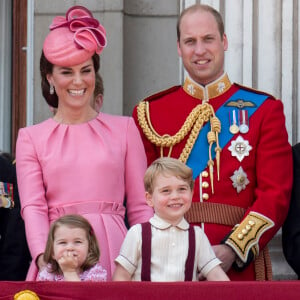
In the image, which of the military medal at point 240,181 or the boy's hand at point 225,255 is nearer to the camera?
the boy's hand at point 225,255

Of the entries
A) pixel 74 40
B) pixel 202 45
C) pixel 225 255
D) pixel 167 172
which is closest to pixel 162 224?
pixel 167 172

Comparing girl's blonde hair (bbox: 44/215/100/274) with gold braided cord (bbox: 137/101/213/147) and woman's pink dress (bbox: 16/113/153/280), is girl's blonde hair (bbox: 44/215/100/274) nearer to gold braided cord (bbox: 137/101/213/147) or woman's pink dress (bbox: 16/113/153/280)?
woman's pink dress (bbox: 16/113/153/280)

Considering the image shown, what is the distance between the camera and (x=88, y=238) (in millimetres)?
5293

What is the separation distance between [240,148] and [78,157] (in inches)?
29.2

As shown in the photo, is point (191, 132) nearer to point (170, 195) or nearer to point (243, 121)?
point (243, 121)

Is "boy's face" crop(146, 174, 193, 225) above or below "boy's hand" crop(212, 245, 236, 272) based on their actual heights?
above

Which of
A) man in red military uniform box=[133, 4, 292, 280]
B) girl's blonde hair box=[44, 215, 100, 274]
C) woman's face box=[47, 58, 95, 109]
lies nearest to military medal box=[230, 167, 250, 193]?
man in red military uniform box=[133, 4, 292, 280]

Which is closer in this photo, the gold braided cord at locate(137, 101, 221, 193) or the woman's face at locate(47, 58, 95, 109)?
the woman's face at locate(47, 58, 95, 109)

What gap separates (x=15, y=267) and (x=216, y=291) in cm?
151

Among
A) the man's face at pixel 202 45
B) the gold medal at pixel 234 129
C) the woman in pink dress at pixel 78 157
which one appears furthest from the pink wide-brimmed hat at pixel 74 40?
the gold medal at pixel 234 129

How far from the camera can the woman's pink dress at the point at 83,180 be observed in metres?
5.52

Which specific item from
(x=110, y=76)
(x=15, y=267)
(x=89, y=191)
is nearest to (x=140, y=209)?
(x=89, y=191)

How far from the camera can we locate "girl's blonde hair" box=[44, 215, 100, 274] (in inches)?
208

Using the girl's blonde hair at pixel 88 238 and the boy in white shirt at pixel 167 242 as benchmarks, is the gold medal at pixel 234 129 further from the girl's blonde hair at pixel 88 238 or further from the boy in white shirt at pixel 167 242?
the girl's blonde hair at pixel 88 238
